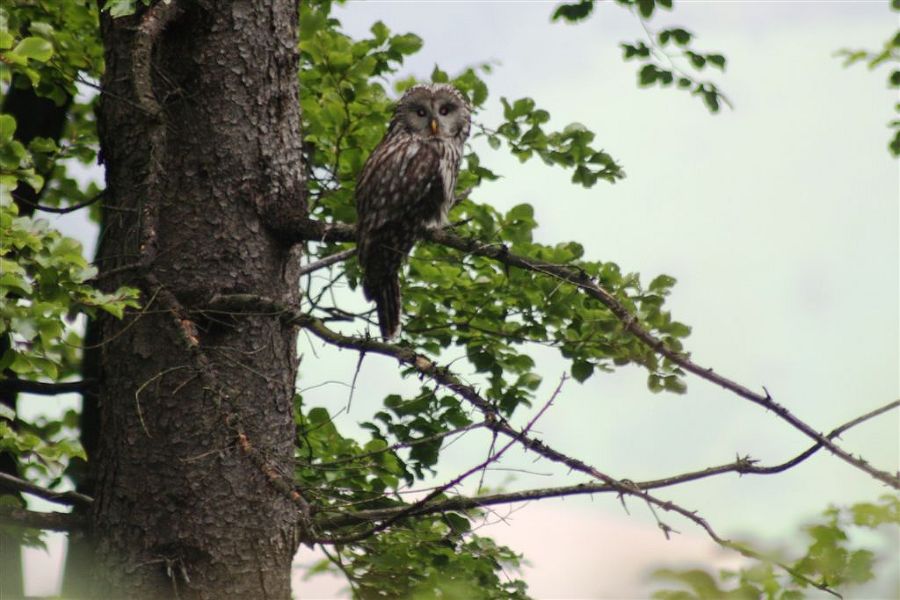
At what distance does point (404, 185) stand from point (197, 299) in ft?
4.24

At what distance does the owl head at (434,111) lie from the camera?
214 inches

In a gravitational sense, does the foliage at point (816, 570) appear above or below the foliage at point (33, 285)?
below

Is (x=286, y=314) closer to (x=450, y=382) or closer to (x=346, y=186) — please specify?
(x=450, y=382)

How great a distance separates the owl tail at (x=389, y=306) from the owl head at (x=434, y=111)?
78 centimetres

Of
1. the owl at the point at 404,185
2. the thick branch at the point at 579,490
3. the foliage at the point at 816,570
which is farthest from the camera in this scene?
the owl at the point at 404,185

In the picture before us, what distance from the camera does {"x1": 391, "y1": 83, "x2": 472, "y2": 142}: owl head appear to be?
17.8ft

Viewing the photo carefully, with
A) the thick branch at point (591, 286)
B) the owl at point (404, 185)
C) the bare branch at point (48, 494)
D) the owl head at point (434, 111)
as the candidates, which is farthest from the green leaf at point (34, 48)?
the owl head at point (434, 111)

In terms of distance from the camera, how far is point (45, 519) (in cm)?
420

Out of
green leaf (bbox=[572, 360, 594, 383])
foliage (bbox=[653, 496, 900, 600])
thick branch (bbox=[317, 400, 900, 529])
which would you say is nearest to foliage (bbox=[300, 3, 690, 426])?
green leaf (bbox=[572, 360, 594, 383])

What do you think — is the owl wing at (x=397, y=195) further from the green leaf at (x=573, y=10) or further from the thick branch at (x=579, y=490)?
the thick branch at (x=579, y=490)

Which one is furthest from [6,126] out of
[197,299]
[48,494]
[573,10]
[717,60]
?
[717,60]

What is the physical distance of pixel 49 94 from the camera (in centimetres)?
575

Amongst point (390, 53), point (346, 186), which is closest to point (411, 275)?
point (346, 186)

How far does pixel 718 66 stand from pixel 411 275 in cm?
187
